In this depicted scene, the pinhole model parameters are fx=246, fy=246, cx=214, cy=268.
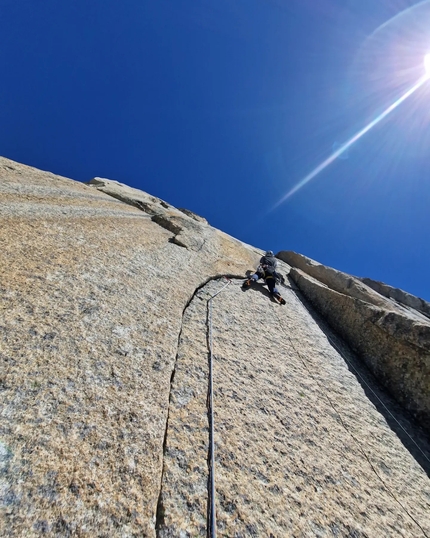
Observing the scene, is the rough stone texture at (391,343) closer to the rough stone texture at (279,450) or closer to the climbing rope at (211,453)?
the rough stone texture at (279,450)

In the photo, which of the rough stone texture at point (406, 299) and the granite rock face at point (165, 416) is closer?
the granite rock face at point (165, 416)

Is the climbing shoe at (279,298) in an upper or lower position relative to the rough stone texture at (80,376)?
upper

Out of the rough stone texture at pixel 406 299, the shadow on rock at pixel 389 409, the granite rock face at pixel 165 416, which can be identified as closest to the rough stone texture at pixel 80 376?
the granite rock face at pixel 165 416

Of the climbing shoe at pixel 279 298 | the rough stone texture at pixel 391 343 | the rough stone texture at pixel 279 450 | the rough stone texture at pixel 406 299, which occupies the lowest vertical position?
the rough stone texture at pixel 279 450

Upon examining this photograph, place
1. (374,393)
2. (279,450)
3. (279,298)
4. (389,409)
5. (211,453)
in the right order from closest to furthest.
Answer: (211,453)
(279,450)
(389,409)
(374,393)
(279,298)

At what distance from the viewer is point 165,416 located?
12.1ft

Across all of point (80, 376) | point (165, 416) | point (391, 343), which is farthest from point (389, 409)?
point (80, 376)

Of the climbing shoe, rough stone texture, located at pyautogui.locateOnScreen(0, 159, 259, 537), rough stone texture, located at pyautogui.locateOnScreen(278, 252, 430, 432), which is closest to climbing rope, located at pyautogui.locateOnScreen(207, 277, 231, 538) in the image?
rough stone texture, located at pyautogui.locateOnScreen(0, 159, 259, 537)

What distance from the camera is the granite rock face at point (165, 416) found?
269cm

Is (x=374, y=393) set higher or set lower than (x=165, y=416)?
higher

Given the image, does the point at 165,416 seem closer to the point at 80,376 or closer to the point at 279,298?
the point at 80,376

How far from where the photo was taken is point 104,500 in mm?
2598

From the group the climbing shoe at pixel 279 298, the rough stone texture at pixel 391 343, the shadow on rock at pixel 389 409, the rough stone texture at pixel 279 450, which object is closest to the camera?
the rough stone texture at pixel 279 450

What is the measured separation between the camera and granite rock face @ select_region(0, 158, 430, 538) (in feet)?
8.84
